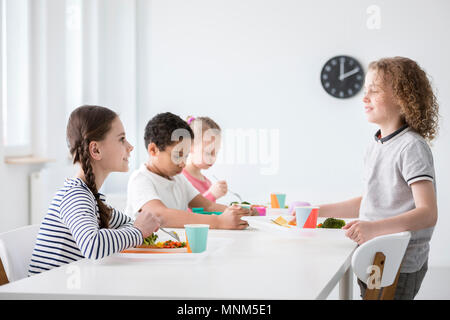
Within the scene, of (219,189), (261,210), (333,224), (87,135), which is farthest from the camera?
(219,189)

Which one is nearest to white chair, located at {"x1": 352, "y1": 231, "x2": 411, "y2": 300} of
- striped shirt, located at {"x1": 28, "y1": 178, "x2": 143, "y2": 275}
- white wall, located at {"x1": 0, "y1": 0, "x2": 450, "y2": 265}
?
striped shirt, located at {"x1": 28, "y1": 178, "x2": 143, "y2": 275}

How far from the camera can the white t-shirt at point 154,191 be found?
5.94 feet

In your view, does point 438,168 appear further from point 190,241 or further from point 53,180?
point 190,241

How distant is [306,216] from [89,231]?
0.64m

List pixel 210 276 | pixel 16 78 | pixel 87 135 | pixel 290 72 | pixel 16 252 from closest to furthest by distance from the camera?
pixel 210 276 → pixel 16 252 → pixel 87 135 → pixel 16 78 → pixel 290 72

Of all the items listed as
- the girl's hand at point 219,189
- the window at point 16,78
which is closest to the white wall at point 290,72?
the window at point 16,78

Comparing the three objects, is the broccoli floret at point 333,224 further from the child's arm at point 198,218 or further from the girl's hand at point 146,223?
the girl's hand at point 146,223

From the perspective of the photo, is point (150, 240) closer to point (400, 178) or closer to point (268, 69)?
point (400, 178)

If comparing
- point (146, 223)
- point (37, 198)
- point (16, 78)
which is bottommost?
point (37, 198)

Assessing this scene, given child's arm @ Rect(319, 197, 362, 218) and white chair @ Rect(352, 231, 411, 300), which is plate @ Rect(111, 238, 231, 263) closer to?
white chair @ Rect(352, 231, 411, 300)

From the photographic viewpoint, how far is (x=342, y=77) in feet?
13.8

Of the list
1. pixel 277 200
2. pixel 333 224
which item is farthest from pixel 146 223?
pixel 277 200
